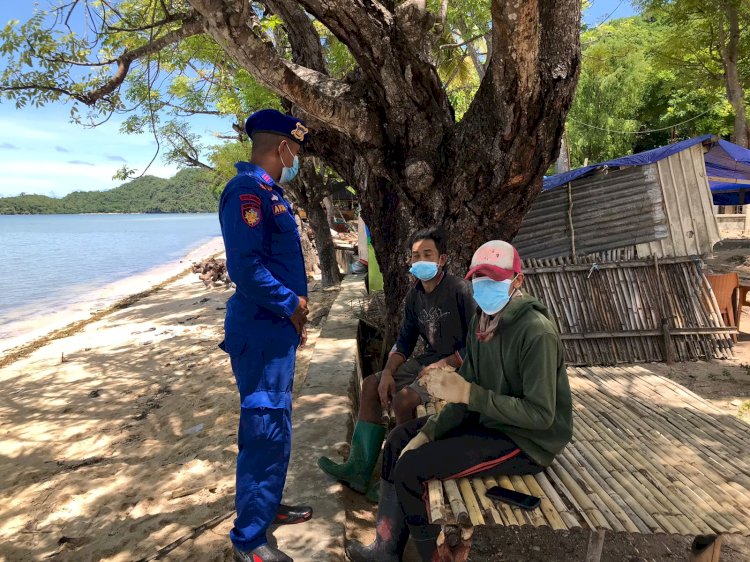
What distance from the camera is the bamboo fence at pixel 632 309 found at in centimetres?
660

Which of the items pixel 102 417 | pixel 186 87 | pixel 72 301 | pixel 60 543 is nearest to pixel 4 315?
pixel 72 301

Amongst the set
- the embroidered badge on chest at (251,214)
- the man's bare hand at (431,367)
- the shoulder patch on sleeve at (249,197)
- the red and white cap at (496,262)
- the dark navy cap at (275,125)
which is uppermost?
the dark navy cap at (275,125)

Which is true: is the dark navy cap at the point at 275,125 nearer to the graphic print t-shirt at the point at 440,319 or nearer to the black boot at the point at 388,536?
the graphic print t-shirt at the point at 440,319

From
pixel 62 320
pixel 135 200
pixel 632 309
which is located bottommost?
pixel 62 320

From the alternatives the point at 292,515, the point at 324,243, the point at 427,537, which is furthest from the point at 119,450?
the point at 324,243

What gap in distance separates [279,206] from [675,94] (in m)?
28.6

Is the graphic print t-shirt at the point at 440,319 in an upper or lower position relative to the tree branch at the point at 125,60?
lower

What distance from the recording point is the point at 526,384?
2.02 metres

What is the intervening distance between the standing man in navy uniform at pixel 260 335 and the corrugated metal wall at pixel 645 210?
18.7 feet

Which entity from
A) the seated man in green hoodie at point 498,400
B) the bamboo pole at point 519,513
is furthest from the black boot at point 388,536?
the bamboo pole at point 519,513

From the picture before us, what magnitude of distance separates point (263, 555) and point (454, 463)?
0.97 meters

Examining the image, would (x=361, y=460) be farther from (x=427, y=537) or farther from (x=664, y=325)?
(x=664, y=325)

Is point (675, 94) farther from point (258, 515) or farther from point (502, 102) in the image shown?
point (258, 515)

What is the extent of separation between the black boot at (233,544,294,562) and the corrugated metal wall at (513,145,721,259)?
20.0 feet
